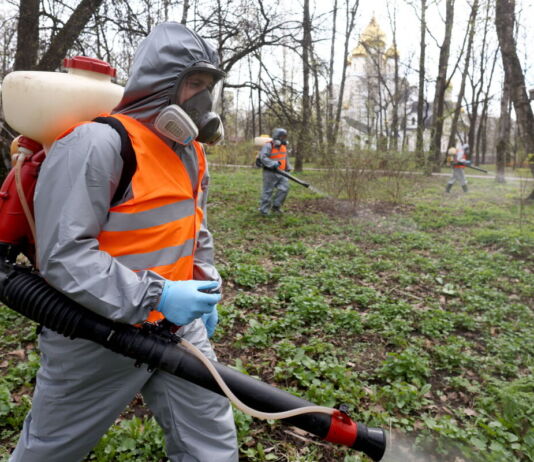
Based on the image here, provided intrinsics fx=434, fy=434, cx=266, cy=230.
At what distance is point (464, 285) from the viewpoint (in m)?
5.68

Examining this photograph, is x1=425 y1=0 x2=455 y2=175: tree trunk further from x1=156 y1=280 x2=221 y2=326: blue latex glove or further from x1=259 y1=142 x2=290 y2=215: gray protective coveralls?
x1=156 y1=280 x2=221 y2=326: blue latex glove

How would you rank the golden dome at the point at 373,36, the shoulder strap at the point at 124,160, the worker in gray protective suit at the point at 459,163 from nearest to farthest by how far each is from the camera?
the shoulder strap at the point at 124,160 < the worker in gray protective suit at the point at 459,163 < the golden dome at the point at 373,36

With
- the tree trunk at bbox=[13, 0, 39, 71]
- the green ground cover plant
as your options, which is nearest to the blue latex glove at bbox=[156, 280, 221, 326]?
the green ground cover plant

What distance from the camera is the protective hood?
5.44 ft

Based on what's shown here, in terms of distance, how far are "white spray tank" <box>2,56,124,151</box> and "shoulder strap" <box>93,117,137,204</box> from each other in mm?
112

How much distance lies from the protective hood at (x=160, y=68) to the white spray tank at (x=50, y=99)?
0.13 metres

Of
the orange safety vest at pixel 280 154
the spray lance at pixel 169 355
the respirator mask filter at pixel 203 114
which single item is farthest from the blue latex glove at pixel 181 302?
the orange safety vest at pixel 280 154

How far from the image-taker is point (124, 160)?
1.53m

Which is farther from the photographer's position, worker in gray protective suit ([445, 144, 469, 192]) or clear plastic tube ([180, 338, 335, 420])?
worker in gray protective suit ([445, 144, 469, 192])

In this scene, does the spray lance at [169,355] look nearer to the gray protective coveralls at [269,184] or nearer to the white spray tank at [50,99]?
the white spray tank at [50,99]

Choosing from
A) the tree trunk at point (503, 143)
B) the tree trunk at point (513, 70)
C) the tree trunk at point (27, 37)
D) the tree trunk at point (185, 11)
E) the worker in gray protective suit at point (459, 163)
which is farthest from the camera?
the tree trunk at point (503, 143)

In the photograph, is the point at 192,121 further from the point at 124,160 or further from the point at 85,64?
the point at 85,64

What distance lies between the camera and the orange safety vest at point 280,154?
9.90 meters

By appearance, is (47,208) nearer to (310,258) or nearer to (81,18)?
(310,258)
